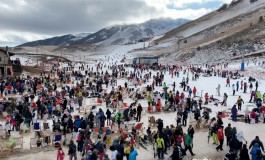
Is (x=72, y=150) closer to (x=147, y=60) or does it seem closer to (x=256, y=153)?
(x=256, y=153)

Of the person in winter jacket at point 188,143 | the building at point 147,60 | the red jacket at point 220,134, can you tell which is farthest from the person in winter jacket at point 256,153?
the building at point 147,60

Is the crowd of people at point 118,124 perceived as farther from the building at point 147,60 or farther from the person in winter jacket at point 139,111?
the building at point 147,60

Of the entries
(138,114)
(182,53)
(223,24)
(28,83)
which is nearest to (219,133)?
(138,114)

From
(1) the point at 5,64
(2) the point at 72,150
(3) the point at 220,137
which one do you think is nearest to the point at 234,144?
(3) the point at 220,137

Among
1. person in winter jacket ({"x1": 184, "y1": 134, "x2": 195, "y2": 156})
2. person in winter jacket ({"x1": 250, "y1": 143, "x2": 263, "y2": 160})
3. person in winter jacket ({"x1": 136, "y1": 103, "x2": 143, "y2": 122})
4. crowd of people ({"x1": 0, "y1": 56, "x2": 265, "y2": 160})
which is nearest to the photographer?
person in winter jacket ({"x1": 250, "y1": 143, "x2": 263, "y2": 160})

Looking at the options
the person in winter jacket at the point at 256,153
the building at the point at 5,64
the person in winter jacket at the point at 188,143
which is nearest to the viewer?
the person in winter jacket at the point at 256,153

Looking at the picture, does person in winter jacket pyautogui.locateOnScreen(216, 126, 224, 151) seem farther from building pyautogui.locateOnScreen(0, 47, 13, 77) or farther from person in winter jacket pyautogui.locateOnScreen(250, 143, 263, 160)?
building pyautogui.locateOnScreen(0, 47, 13, 77)

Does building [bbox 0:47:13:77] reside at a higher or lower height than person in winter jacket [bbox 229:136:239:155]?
higher

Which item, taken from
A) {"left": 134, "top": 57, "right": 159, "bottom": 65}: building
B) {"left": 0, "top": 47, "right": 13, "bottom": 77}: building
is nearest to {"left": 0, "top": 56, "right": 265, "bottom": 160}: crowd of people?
{"left": 0, "top": 47, "right": 13, "bottom": 77}: building

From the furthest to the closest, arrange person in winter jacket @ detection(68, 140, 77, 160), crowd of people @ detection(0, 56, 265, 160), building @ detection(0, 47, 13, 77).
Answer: building @ detection(0, 47, 13, 77), crowd of people @ detection(0, 56, 265, 160), person in winter jacket @ detection(68, 140, 77, 160)

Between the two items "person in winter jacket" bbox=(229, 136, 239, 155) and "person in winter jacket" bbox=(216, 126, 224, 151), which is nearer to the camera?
"person in winter jacket" bbox=(229, 136, 239, 155)

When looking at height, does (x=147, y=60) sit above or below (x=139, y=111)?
above

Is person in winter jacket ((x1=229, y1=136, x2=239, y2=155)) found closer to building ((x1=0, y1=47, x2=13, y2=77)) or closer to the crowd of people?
the crowd of people

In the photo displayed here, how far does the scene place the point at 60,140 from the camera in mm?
16266
